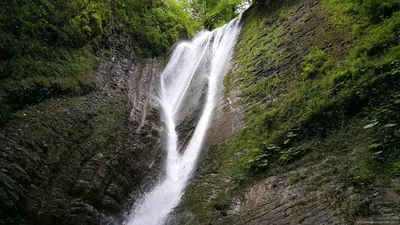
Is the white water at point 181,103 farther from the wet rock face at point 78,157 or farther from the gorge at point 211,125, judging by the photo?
the wet rock face at point 78,157

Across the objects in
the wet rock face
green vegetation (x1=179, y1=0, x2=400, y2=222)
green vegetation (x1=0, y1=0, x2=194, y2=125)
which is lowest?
green vegetation (x1=179, y1=0, x2=400, y2=222)

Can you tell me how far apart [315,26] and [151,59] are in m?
6.86

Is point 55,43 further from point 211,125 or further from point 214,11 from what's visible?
point 214,11

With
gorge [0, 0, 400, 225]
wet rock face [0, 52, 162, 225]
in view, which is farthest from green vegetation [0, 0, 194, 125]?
wet rock face [0, 52, 162, 225]

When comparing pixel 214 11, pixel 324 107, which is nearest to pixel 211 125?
pixel 324 107

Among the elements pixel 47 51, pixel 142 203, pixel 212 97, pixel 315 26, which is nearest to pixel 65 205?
pixel 142 203

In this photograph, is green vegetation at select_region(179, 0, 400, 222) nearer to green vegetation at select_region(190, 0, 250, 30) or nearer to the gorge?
the gorge

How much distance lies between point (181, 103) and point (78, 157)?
16.0ft

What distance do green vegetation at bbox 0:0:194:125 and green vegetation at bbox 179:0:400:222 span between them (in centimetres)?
413

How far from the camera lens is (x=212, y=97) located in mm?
10250

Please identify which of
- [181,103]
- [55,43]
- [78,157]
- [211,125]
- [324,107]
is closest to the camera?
[324,107]

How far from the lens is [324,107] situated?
611cm

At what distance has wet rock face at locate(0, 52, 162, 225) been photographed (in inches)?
231

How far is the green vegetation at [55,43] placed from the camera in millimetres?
6941
